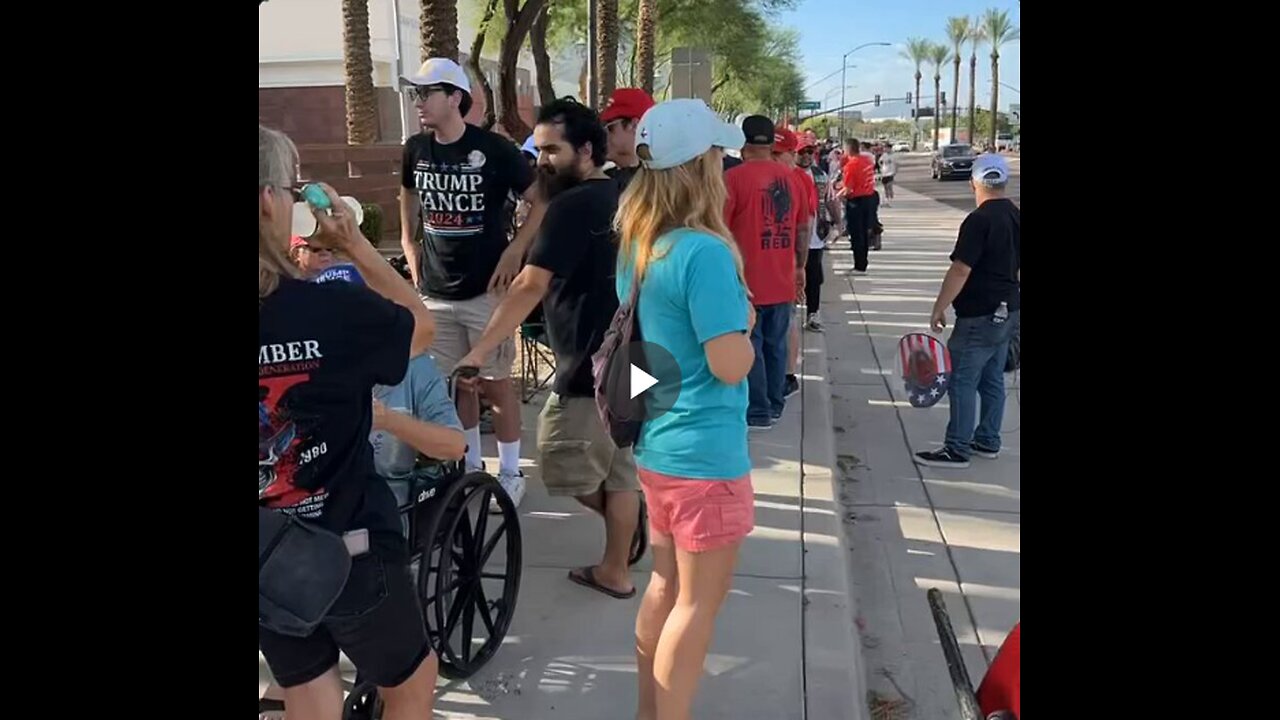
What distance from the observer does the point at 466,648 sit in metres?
3.11

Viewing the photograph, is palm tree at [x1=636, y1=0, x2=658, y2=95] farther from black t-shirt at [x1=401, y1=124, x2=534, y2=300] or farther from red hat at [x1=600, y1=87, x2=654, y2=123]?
black t-shirt at [x1=401, y1=124, x2=534, y2=300]

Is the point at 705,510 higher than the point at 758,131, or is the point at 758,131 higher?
the point at 758,131

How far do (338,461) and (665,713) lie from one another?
1.07 metres

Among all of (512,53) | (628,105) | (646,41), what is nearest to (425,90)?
(628,105)

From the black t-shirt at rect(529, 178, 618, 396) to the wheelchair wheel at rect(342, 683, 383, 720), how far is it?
3.98 feet

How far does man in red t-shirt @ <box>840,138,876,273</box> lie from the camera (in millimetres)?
12148

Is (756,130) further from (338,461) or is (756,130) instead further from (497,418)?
(338,461)

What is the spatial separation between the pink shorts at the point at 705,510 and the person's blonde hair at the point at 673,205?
1.61 ft

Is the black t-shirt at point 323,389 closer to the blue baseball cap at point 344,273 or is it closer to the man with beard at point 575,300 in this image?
the blue baseball cap at point 344,273

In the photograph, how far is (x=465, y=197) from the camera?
168 inches

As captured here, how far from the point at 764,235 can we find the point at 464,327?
192cm

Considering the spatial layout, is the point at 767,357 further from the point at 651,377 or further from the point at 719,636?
the point at 651,377

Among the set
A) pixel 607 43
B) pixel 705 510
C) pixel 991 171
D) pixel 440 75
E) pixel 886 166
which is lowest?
pixel 705 510

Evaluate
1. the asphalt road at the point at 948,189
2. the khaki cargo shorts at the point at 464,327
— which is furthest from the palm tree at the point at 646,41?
the khaki cargo shorts at the point at 464,327
